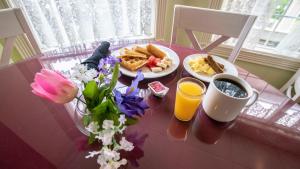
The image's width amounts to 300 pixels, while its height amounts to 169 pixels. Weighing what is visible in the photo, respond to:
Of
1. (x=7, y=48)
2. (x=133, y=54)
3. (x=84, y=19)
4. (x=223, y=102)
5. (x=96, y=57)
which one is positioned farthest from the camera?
(x=84, y=19)

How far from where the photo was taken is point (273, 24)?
148 cm

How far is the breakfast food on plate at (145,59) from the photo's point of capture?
74 cm

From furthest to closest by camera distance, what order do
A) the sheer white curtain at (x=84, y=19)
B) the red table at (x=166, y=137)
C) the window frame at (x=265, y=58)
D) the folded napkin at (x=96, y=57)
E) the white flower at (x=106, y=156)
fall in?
the window frame at (x=265, y=58), the sheer white curtain at (x=84, y=19), the folded napkin at (x=96, y=57), the red table at (x=166, y=137), the white flower at (x=106, y=156)

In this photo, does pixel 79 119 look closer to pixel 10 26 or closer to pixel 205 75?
pixel 205 75

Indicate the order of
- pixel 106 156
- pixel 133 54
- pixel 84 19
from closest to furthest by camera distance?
→ pixel 106 156 < pixel 133 54 < pixel 84 19

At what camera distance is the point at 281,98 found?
66cm

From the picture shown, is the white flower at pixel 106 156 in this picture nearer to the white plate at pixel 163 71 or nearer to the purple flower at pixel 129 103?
the purple flower at pixel 129 103

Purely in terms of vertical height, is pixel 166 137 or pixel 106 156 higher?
pixel 106 156

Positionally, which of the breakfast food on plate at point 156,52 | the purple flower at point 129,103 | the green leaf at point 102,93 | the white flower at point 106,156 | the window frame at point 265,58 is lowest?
the window frame at point 265,58

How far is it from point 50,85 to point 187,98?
1.18ft

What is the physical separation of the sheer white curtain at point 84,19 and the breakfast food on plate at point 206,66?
0.98 metres

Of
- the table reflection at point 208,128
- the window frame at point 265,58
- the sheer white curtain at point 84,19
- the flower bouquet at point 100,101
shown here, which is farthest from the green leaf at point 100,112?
the window frame at point 265,58

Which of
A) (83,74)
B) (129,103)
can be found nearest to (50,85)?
(83,74)

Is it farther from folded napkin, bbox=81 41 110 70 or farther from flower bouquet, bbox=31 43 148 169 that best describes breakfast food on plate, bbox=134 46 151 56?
flower bouquet, bbox=31 43 148 169
